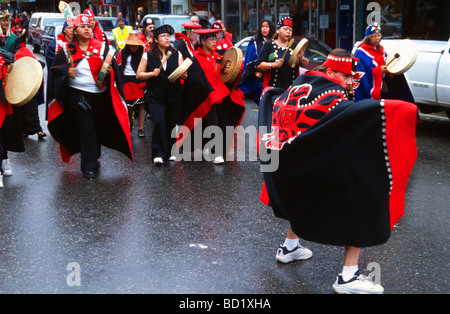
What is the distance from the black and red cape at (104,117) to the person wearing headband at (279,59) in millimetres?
1885

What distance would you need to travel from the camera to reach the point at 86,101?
297 inches

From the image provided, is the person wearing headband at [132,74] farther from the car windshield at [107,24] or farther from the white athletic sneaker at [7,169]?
the car windshield at [107,24]

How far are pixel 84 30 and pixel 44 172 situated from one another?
1.89 m

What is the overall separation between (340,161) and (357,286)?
84 cm

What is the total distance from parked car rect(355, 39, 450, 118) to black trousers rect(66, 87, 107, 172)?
16.4 ft

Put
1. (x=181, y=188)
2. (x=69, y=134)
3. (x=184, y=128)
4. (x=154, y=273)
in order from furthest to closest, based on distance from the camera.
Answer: (x=184, y=128)
(x=69, y=134)
(x=181, y=188)
(x=154, y=273)

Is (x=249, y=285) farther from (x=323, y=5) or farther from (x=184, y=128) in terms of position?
(x=323, y=5)

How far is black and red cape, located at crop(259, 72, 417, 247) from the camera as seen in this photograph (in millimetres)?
3893

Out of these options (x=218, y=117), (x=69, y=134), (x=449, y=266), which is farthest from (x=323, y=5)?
(x=449, y=266)

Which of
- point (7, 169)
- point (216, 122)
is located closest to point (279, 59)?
point (216, 122)

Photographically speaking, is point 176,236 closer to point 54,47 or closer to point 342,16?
point 54,47

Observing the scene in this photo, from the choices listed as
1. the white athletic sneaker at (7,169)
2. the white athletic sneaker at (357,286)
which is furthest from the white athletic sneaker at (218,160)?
the white athletic sneaker at (357,286)

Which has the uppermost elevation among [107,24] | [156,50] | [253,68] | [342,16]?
[342,16]
